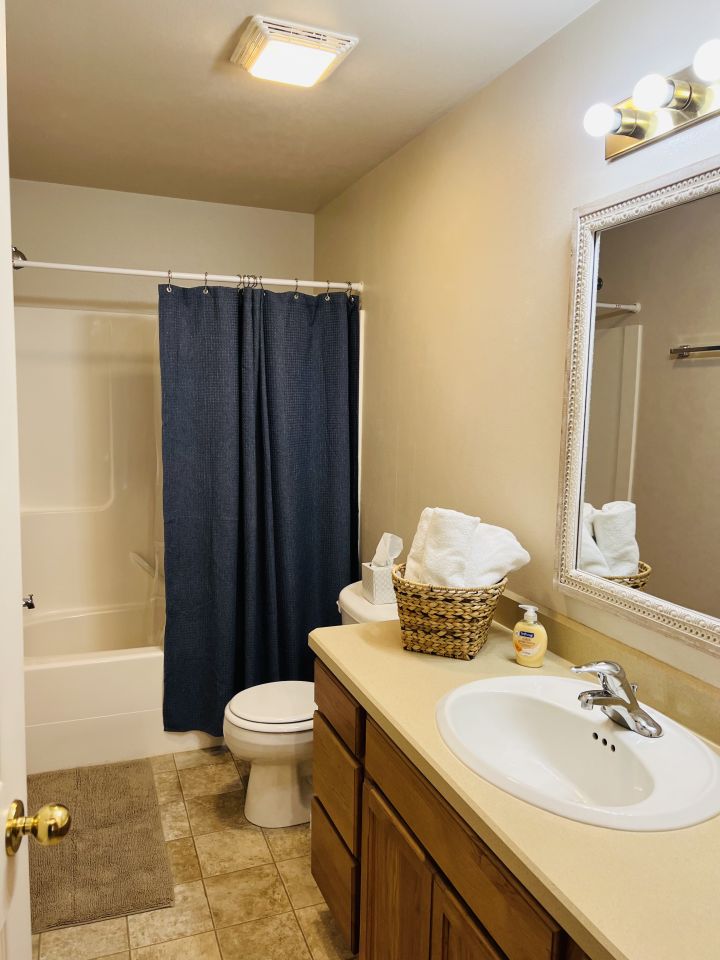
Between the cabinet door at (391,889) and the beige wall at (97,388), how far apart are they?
81.0 inches

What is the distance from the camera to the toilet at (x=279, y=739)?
2348 mm

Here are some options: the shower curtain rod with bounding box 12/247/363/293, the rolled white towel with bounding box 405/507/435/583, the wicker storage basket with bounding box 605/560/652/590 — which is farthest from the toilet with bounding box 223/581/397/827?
the shower curtain rod with bounding box 12/247/363/293

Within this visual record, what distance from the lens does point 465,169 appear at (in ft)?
7.37

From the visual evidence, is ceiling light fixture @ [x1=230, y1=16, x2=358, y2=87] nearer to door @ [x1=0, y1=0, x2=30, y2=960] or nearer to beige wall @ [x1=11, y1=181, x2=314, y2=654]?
door @ [x1=0, y1=0, x2=30, y2=960]

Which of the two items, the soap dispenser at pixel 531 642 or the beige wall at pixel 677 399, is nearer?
the beige wall at pixel 677 399

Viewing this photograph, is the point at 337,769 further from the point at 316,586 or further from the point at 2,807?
the point at 316,586

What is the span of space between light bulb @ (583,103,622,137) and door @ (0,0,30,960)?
1.20 metres

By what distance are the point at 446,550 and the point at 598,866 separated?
85 cm

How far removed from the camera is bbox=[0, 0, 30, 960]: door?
870 millimetres

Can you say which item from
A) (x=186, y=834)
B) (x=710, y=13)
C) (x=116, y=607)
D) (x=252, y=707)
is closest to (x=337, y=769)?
(x=252, y=707)

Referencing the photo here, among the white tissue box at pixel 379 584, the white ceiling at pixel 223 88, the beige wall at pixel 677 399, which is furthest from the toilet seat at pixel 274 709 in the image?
the white ceiling at pixel 223 88

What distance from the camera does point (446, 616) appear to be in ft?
5.64

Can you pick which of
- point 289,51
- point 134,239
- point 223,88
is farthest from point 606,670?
point 134,239

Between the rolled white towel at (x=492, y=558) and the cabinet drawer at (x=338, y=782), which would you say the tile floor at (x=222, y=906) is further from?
the rolled white towel at (x=492, y=558)
